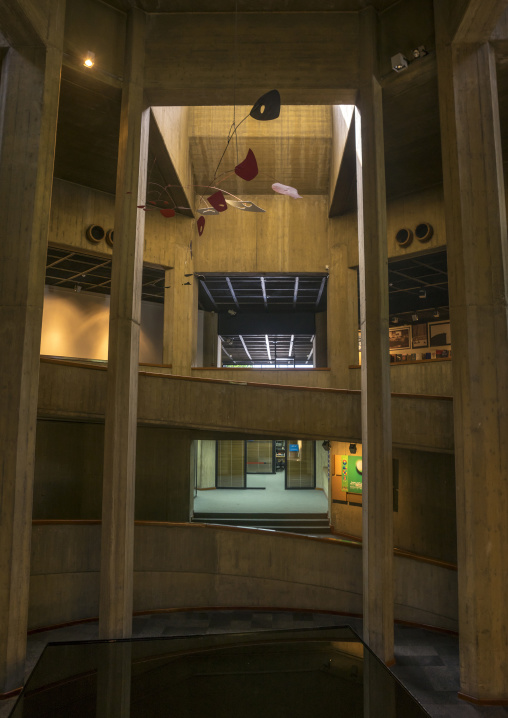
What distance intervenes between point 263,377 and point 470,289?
767 centimetres

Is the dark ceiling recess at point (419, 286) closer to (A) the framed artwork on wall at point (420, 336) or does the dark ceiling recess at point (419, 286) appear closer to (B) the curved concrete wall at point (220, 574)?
(A) the framed artwork on wall at point (420, 336)

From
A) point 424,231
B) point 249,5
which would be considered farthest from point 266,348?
point 249,5

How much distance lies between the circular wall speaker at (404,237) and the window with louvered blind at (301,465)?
8395mm

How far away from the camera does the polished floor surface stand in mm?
5680

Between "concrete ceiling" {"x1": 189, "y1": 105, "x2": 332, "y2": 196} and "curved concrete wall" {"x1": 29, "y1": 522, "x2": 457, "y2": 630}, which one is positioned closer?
"curved concrete wall" {"x1": 29, "y1": 522, "x2": 457, "y2": 630}

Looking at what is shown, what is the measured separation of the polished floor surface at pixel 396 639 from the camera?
568 cm

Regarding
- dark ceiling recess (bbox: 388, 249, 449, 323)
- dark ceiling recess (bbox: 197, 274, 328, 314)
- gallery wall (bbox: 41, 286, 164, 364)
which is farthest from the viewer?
gallery wall (bbox: 41, 286, 164, 364)

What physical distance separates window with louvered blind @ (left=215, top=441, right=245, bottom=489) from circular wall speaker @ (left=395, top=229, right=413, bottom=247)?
949 centimetres

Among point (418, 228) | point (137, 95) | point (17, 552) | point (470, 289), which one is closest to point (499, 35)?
point (470, 289)

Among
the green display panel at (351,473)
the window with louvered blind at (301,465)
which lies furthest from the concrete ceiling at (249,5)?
the window with louvered blind at (301,465)

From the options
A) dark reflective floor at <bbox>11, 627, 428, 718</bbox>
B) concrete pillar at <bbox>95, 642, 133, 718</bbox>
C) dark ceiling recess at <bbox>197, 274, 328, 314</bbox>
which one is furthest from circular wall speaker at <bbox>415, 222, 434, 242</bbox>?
concrete pillar at <bbox>95, 642, 133, 718</bbox>

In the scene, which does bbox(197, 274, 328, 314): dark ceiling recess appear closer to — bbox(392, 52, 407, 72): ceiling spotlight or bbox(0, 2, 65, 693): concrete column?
bbox(392, 52, 407, 72): ceiling spotlight

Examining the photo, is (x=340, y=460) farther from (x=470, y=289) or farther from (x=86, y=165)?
(x=86, y=165)

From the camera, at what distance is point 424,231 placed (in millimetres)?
10531
